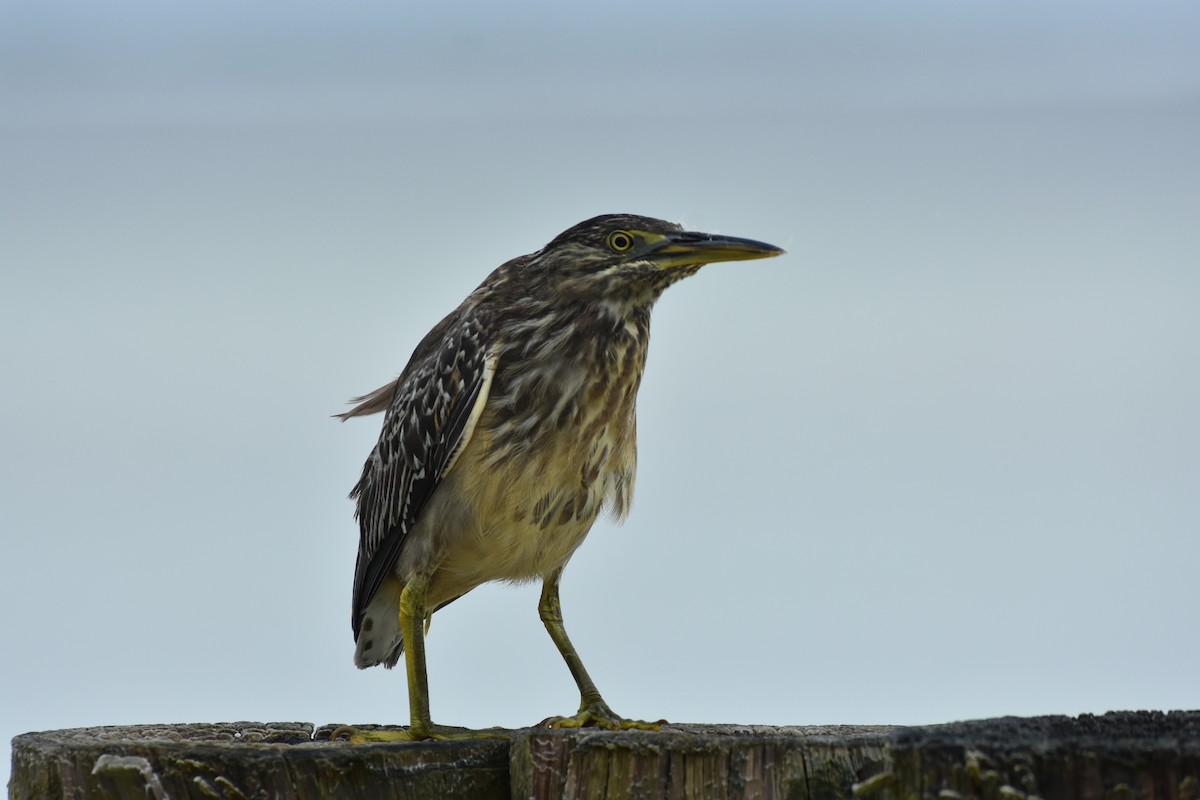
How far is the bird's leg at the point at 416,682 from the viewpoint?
4941mm

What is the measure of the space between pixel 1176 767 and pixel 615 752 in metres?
1.48

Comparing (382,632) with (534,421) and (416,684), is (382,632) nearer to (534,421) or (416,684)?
(416,684)

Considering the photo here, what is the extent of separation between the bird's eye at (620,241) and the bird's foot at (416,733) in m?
1.80

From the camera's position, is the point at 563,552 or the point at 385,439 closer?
the point at 563,552

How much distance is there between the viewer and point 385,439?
564cm

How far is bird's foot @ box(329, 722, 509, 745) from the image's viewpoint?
4855 millimetres

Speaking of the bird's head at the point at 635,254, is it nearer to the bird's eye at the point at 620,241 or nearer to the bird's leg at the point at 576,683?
the bird's eye at the point at 620,241

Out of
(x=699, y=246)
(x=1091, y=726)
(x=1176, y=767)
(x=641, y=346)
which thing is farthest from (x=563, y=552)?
(x=1176, y=767)

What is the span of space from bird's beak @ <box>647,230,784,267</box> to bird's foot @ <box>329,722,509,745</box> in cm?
181

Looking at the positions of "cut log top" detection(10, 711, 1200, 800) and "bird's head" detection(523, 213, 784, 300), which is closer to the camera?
"cut log top" detection(10, 711, 1200, 800)

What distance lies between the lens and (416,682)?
16.6ft

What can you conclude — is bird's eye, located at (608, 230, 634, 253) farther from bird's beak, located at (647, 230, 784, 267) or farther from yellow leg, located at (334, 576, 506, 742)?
yellow leg, located at (334, 576, 506, 742)

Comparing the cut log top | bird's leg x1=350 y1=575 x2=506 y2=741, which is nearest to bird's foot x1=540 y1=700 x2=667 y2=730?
bird's leg x1=350 y1=575 x2=506 y2=741

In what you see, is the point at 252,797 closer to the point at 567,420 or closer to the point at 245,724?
the point at 245,724
